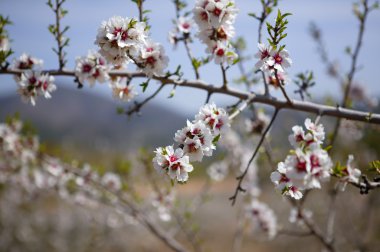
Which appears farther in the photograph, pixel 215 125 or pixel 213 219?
pixel 213 219

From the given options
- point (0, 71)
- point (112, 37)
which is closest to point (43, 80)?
point (0, 71)

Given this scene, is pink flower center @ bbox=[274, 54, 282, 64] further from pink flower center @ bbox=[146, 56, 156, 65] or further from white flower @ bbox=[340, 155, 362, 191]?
pink flower center @ bbox=[146, 56, 156, 65]

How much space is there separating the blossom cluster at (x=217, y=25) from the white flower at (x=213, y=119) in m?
0.43

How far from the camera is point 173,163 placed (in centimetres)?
155

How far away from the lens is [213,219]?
35.3ft

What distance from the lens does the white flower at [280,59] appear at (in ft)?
5.35

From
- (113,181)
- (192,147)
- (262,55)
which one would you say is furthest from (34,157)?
(262,55)

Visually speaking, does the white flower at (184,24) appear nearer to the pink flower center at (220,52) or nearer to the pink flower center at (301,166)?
the pink flower center at (220,52)

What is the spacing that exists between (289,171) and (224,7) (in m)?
1.02

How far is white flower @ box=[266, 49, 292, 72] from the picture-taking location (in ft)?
5.35

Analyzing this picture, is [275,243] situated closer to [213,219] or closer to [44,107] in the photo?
[213,219]

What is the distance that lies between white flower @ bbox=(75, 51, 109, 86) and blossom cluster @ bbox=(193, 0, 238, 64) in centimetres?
68

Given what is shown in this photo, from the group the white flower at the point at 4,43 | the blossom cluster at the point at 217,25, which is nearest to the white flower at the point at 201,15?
the blossom cluster at the point at 217,25

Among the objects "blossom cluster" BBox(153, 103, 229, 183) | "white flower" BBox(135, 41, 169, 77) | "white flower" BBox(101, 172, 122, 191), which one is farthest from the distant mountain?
"blossom cluster" BBox(153, 103, 229, 183)
